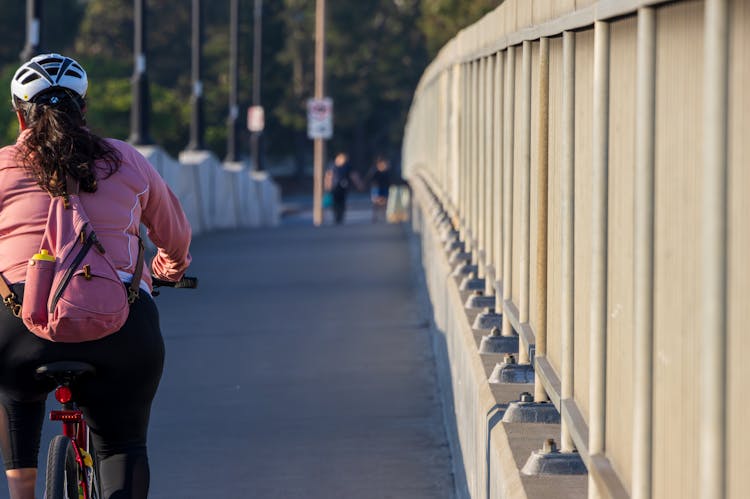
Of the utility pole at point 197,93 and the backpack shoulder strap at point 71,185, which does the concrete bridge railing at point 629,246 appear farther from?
the utility pole at point 197,93

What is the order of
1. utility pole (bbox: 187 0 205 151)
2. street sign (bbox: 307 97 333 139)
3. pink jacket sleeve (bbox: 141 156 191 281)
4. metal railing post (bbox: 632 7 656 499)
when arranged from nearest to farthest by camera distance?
metal railing post (bbox: 632 7 656 499) → pink jacket sleeve (bbox: 141 156 191 281) → utility pole (bbox: 187 0 205 151) → street sign (bbox: 307 97 333 139)

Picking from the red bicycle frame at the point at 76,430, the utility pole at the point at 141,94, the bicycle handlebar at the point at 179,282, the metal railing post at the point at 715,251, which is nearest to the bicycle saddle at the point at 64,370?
the red bicycle frame at the point at 76,430

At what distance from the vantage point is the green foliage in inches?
3241

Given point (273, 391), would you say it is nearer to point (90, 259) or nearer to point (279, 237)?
point (90, 259)

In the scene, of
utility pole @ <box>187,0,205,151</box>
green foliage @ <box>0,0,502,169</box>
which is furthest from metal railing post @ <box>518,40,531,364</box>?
green foliage @ <box>0,0,502,169</box>

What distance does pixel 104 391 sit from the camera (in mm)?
4926

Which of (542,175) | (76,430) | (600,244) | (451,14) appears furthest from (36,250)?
(451,14)

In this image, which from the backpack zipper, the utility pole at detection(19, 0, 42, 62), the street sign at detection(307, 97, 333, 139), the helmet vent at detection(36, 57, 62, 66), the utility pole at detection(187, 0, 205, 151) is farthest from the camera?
the street sign at detection(307, 97, 333, 139)

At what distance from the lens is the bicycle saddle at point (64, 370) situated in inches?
189

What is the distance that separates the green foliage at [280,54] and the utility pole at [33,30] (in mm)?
59014

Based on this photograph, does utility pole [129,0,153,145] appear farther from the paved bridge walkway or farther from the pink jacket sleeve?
the pink jacket sleeve

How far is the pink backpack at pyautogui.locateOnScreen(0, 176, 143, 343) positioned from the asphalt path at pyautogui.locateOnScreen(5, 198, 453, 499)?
10.1ft

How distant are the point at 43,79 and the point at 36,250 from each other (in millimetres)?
494

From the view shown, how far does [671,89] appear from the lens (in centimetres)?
325
